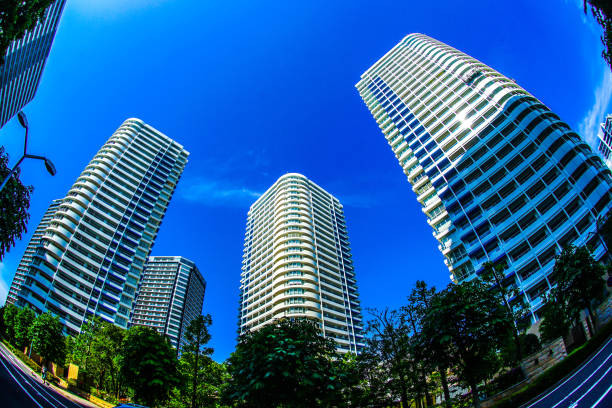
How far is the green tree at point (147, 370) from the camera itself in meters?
20.3

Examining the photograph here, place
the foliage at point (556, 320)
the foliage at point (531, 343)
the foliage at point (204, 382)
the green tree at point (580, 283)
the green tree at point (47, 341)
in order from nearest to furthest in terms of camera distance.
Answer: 1. the green tree at point (580, 283)
2. the foliage at point (556, 320)
3. the foliage at point (204, 382)
4. the foliage at point (531, 343)
5. the green tree at point (47, 341)

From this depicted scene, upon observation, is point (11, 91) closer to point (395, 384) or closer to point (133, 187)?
point (133, 187)

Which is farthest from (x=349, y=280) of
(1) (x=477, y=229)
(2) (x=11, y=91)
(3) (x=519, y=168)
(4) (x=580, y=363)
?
(2) (x=11, y=91)

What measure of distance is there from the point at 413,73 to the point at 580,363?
79300 mm

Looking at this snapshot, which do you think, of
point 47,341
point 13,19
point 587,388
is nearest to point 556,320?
point 587,388

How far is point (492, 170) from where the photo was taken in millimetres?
49594

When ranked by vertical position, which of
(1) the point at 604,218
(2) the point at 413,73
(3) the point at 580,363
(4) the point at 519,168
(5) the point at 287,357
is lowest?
(3) the point at 580,363

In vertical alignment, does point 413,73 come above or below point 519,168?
above

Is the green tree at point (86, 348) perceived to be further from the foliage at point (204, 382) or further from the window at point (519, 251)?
the window at point (519, 251)

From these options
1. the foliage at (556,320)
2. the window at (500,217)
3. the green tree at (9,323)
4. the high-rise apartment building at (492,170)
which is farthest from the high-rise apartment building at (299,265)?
the foliage at (556,320)

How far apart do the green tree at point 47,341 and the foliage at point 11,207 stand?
2792 cm

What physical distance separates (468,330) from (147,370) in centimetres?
2374

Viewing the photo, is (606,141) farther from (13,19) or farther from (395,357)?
(13,19)

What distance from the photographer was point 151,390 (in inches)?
807
